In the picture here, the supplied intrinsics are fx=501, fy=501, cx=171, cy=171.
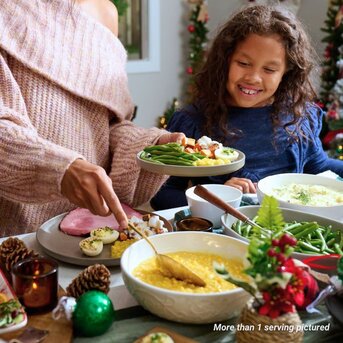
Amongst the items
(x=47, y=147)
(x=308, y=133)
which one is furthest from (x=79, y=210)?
(x=308, y=133)

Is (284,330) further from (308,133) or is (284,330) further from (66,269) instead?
(308,133)

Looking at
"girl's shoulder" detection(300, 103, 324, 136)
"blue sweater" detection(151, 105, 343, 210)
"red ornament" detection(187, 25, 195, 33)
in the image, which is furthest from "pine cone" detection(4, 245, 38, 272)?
"red ornament" detection(187, 25, 195, 33)

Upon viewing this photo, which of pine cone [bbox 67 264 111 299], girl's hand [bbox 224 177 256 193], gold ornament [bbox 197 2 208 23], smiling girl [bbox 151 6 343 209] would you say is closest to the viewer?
pine cone [bbox 67 264 111 299]

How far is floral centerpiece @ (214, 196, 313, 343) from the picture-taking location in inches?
28.9

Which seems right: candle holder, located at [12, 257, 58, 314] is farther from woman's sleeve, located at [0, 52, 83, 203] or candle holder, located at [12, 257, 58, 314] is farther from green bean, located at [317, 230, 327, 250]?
green bean, located at [317, 230, 327, 250]

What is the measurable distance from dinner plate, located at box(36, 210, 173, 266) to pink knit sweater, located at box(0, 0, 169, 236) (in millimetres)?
81

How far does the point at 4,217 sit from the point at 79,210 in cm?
27

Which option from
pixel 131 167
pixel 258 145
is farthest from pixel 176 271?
pixel 258 145

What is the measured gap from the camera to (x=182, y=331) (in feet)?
2.90

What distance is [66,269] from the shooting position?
1.12 meters

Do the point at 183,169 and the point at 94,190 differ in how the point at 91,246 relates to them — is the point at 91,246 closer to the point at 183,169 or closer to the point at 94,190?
the point at 94,190

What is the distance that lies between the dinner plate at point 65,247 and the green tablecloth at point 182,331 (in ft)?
0.58

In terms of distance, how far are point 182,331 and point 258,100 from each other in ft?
4.42

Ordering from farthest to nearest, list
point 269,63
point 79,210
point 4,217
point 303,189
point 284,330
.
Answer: point 269,63
point 303,189
point 4,217
point 79,210
point 284,330
